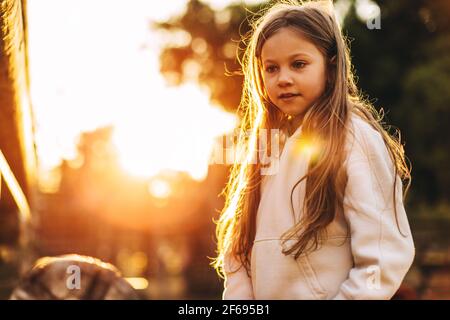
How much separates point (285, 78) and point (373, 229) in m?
0.51

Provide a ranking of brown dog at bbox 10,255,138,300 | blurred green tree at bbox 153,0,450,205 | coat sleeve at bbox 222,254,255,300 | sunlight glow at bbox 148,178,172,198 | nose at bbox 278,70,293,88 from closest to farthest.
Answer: nose at bbox 278,70,293,88, coat sleeve at bbox 222,254,255,300, brown dog at bbox 10,255,138,300, blurred green tree at bbox 153,0,450,205, sunlight glow at bbox 148,178,172,198

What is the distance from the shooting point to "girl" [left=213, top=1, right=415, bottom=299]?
202cm

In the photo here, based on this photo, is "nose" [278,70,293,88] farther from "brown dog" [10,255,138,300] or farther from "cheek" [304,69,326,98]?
"brown dog" [10,255,138,300]

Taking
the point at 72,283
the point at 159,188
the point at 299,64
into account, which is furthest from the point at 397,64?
the point at 299,64

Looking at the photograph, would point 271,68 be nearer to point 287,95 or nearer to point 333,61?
point 287,95

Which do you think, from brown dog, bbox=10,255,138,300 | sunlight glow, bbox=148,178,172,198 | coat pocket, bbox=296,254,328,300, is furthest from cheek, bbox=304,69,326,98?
sunlight glow, bbox=148,178,172,198

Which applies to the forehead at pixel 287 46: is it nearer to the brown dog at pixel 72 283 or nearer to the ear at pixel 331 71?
the ear at pixel 331 71

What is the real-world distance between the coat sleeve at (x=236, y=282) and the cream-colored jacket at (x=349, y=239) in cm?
7

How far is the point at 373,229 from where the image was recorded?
6.56 feet

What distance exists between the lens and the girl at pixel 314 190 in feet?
6.62

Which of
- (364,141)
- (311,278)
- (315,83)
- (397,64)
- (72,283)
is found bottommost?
(311,278)

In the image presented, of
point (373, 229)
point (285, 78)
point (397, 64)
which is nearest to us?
point (373, 229)

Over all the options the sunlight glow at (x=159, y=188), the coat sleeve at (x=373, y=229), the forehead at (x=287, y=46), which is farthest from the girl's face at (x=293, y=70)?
the sunlight glow at (x=159, y=188)
